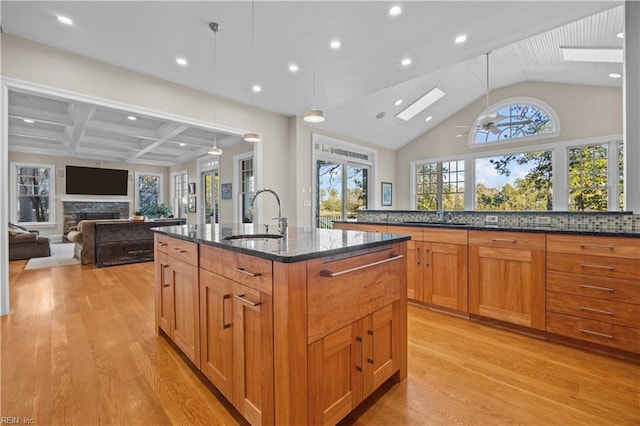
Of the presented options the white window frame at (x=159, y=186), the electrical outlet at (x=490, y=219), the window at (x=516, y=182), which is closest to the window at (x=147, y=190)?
the white window frame at (x=159, y=186)

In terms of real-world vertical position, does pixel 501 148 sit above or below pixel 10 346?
above

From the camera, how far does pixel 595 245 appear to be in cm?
208

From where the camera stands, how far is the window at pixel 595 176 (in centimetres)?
573

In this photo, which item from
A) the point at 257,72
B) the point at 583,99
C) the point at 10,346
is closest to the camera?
the point at 10,346

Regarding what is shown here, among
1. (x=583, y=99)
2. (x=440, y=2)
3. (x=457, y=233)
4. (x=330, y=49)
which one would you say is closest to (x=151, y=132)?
(x=330, y=49)

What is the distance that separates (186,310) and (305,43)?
9.64 feet

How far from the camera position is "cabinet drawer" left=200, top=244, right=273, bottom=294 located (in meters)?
1.22

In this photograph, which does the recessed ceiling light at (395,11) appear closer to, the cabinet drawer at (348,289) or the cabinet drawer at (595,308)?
the cabinet drawer at (348,289)

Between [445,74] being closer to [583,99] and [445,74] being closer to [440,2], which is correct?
[583,99]

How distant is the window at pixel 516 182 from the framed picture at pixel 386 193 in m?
2.27

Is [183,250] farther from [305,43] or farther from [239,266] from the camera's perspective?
[305,43]

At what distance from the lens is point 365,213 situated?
4281 millimetres

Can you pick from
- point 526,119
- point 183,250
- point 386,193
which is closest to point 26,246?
point 183,250

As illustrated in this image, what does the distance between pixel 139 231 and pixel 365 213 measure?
4.41m
